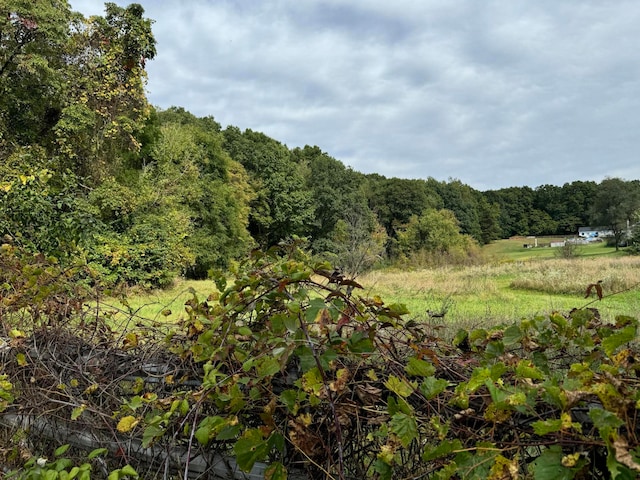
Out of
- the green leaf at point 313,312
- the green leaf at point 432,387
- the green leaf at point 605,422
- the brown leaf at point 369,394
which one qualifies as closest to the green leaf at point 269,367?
the green leaf at point 313,312

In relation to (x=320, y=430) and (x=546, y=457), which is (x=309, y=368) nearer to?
(x=320, y=430)

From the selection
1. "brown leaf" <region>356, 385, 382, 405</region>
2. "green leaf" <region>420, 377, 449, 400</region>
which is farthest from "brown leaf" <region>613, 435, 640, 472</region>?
"brown leaf" <region>356, 385, 382, 405</region>

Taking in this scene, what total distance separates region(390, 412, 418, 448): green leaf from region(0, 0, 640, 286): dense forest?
91cm

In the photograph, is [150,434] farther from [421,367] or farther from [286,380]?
[421,367]

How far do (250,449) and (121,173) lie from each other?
23764 mm

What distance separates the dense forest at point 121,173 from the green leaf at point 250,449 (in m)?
0.75

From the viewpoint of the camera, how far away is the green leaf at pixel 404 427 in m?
0.98

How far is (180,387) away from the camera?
1622 mm

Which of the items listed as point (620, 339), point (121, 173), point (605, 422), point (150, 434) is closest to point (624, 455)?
point (605, 422)

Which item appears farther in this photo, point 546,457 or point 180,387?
point 180,387

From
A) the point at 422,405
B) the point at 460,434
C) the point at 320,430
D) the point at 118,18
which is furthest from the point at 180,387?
the point at 118,18

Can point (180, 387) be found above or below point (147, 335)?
below

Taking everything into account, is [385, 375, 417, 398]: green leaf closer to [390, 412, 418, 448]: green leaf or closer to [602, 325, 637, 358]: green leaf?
[390, 412, 418, 448]: green leaf

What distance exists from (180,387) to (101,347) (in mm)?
648
